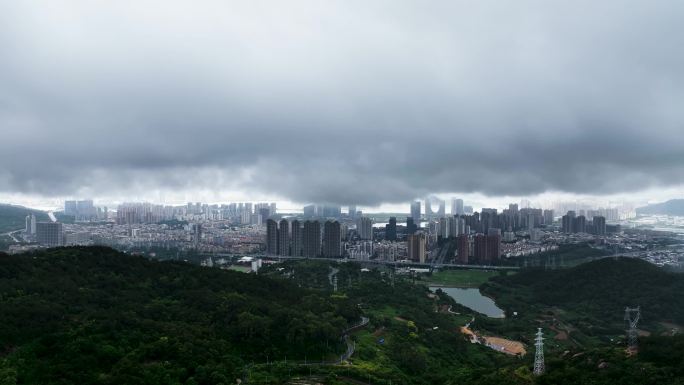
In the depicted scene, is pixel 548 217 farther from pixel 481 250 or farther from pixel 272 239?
pixel 272 239

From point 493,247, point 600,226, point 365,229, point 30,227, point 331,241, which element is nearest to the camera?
point 493,247

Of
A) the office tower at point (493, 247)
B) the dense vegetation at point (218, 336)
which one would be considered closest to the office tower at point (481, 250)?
the office tower at point (493, 247)

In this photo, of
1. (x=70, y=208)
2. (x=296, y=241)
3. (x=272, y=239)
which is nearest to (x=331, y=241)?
(x=296, y=241)

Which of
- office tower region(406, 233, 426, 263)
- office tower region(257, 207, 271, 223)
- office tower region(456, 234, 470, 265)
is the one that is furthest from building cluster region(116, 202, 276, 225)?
office tower region(456, 234, 470, 265)

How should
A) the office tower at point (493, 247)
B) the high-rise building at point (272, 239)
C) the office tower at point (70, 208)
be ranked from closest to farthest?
1. the office tower at point (493, 247)
2. the high-rise building at point (272, 239)
3. the office tower at point (70, 208)

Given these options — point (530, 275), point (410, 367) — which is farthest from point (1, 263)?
point (530, 275)

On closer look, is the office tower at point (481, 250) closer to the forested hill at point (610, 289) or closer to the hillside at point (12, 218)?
the forested hill at point (610, 289)

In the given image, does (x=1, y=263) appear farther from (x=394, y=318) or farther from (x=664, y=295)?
(x=664, y=295)
